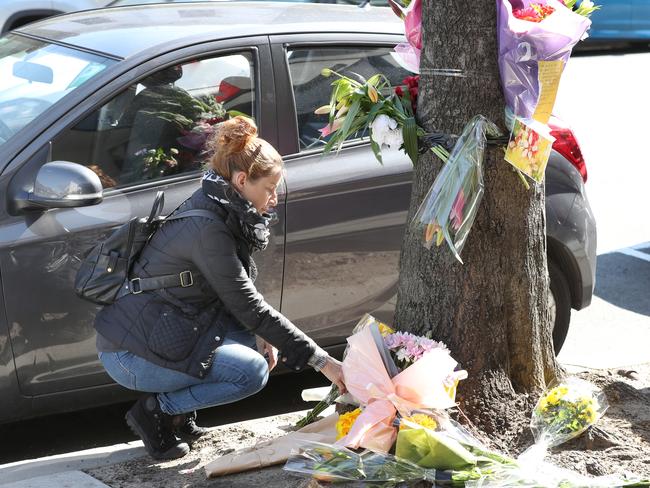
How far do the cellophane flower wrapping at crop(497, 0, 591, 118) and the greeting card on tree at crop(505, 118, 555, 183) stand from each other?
66 mm

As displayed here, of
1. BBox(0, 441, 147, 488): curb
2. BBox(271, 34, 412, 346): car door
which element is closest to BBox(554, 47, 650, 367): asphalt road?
BBox(271, 34, 412, 346): car door

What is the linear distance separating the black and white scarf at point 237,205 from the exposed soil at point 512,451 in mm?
868

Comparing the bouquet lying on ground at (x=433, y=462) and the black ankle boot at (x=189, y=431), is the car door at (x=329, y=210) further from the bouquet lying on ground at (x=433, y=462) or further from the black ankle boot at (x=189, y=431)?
the bouquet lying on ground at (x=433, y=462)

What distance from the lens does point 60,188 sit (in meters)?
3.92

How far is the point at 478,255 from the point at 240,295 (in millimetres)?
845

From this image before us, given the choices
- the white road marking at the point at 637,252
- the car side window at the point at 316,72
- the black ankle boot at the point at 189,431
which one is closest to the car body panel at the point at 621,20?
the white road marking at the point at 637,252

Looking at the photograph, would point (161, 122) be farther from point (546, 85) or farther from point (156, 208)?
point (546, 85)

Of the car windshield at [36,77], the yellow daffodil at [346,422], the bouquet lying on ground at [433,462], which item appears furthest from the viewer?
the car windshield at [36,77]

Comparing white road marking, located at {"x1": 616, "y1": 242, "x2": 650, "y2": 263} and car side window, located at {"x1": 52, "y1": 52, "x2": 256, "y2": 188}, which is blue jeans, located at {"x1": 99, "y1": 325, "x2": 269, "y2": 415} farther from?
white road marking, located at {"x1": 616, "y1": 242, "x2": 650, "y2": 263}

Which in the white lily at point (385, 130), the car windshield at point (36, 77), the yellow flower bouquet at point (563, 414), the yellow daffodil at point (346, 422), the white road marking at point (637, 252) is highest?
the car windshield at point (36, 77)

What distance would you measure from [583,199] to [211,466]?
2.35 metres

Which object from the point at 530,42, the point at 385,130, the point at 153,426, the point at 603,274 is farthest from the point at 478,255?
the point at 603,274

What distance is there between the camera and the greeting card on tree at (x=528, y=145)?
3490mm

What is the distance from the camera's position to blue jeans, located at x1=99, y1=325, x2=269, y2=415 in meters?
3.78
